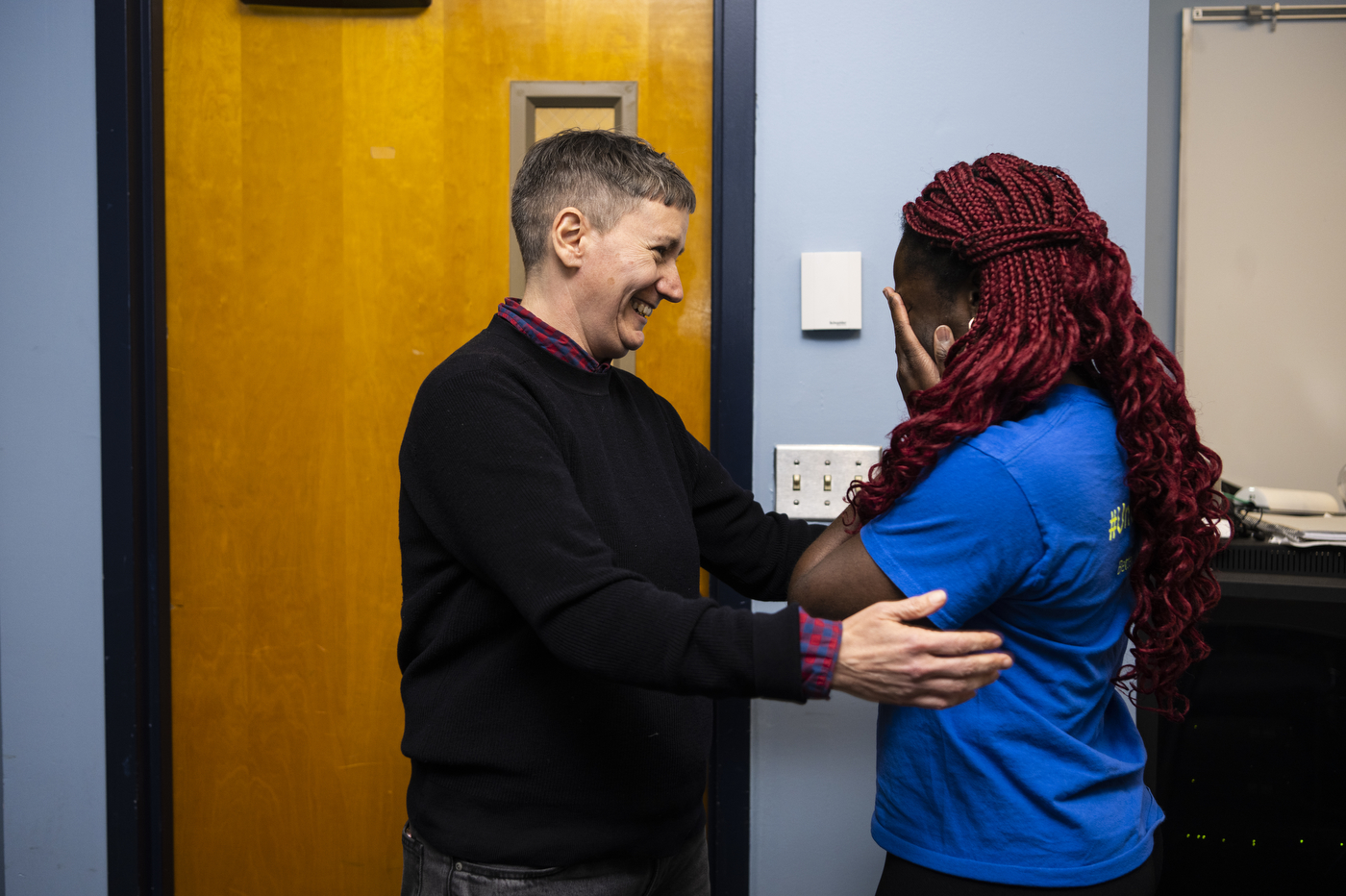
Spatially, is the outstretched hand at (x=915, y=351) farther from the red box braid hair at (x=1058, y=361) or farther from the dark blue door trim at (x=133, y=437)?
the dark blue door trim at (x=133, y=437)

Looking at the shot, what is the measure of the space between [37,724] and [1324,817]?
2354 millimetres

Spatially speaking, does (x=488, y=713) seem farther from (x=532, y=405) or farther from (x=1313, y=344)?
(x=1313, y=344)

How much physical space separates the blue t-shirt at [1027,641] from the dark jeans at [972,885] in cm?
1

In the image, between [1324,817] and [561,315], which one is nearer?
[561,315]

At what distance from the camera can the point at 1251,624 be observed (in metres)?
1.44

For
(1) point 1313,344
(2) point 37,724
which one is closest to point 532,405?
(2) point 37,724

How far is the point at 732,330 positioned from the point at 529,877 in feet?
3.18

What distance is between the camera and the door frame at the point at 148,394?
1.56 m

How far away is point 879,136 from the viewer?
5.08ft

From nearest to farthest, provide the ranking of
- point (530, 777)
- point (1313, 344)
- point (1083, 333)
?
point (1083, 333) < point (530, 777) < point (1313, 344)

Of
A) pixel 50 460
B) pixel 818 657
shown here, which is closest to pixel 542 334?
pixel 818 657

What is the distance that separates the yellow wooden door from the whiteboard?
1.21 metres

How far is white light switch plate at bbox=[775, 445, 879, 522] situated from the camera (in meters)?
1.57

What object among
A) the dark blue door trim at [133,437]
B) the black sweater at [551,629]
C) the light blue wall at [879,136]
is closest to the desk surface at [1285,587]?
the light blue wall at [879,136]
